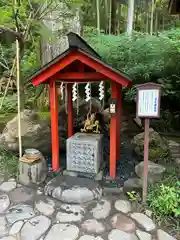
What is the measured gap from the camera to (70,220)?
3.22 m

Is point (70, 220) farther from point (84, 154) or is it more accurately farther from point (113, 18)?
point (113, 18)

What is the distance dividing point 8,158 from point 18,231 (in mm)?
2128

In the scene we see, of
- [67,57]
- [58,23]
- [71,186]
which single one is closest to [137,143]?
[71,186]

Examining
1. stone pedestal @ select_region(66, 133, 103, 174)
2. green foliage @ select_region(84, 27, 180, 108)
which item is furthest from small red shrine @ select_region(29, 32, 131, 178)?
green foliage @ select_region(84, 27, 180, 108)

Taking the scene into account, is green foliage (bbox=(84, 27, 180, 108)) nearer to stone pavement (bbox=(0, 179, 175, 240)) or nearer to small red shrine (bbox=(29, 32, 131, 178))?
small red shrine (bbox=(29, 32, 131, 178))

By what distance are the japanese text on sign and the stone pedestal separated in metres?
1.15

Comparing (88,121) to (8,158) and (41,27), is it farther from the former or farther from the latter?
(41,27)

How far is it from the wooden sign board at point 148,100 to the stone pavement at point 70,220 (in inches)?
59.2

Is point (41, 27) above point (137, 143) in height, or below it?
above

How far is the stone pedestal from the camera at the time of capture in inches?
165

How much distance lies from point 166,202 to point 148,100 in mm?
1559

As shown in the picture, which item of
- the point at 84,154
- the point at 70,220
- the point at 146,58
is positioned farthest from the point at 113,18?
the point at 70,220

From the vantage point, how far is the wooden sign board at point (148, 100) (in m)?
3.41

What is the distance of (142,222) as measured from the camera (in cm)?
320
